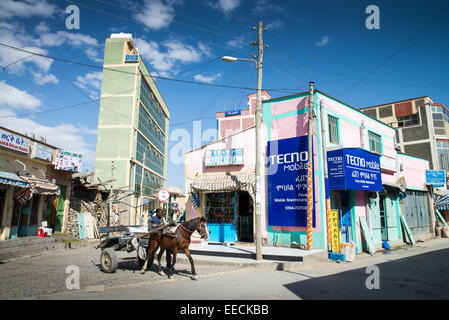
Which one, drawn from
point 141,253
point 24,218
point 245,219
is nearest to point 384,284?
point 141,253

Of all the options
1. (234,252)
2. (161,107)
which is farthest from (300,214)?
(161,107)

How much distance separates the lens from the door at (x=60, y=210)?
2048 centimetres

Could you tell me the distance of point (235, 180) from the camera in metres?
14.9

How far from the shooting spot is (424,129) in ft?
109

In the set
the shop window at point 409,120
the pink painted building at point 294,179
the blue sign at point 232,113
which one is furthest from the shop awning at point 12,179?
the shop window at point 409,120

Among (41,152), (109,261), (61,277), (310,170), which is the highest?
(41,152)

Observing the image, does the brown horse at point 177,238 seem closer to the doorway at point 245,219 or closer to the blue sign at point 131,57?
the doorway at point 245,219

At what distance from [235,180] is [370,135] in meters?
9.46

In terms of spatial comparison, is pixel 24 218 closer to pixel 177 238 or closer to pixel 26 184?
pixel 26 184

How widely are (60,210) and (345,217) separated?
63.1 ft

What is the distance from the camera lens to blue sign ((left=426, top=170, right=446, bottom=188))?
22141mm

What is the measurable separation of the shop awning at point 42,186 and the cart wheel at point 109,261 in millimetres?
9609

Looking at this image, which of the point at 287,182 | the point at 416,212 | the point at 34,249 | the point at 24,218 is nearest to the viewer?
the point at 287,182
